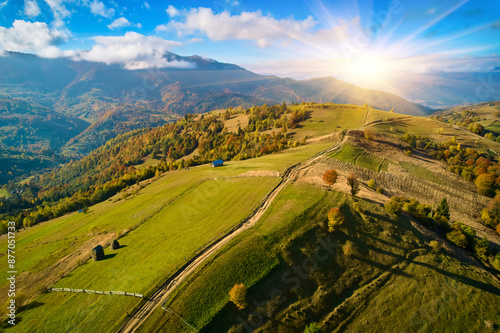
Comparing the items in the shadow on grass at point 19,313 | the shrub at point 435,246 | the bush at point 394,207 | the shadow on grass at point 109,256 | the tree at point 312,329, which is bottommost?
the shrub at point 435,246

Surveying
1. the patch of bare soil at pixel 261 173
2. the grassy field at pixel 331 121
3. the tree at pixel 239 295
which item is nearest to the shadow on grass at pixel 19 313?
the tree at pixel 239 295

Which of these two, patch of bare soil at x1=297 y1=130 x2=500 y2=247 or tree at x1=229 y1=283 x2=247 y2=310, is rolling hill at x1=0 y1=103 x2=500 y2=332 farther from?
tree at x1=229 y1=283 x2=247 y2=310

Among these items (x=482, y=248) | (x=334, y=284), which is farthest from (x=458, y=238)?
(x=334, y=284)

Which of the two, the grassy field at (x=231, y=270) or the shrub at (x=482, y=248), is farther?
the shrub at (x=482, y=248)

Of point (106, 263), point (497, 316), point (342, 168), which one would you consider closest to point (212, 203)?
point (106, 263)

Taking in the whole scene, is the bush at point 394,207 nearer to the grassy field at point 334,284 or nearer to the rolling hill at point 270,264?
the rolling hill at point 270,264

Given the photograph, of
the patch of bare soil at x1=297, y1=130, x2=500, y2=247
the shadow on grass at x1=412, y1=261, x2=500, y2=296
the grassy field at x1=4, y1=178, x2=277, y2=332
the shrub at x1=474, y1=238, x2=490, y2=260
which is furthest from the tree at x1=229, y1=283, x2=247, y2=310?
the shrub at x1=474, y1=238, x2=490, y2=260
